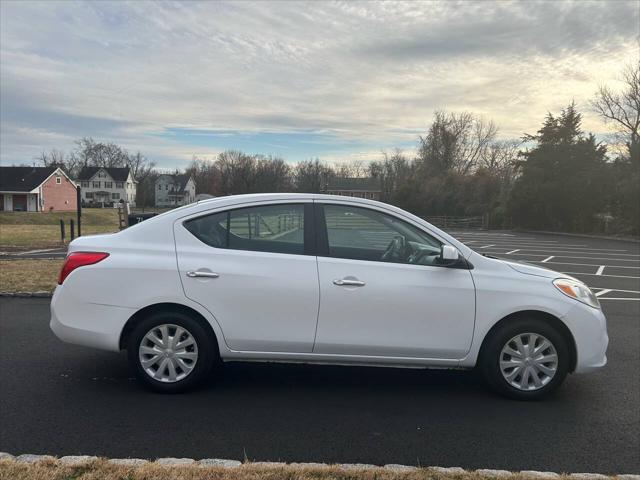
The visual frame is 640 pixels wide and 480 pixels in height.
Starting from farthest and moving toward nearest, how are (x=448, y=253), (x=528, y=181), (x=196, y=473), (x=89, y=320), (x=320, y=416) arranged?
1. (x=528, y=181)
2. (x=89, y=320)
3. (x=448, y=253)
4. (x=320, y=416)
5. (x=196, y=473)

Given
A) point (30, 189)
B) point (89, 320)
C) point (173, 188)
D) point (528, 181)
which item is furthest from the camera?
point (173, 188)

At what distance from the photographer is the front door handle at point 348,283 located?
423cm

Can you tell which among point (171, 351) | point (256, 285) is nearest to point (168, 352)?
point (171, 351)

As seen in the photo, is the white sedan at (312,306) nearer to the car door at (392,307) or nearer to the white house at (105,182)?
the car door at (392,307)

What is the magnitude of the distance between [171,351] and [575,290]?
3522 millimetres

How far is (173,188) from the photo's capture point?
322 ft

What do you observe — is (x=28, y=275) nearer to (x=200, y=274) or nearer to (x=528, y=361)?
(x=200, y=274)

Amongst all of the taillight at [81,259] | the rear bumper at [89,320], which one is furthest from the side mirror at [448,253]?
the taillight at [81,259]

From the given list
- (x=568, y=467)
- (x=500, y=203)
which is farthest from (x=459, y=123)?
(x=568, y=467)

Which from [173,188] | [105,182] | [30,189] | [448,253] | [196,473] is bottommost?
[196,473]

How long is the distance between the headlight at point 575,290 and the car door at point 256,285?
2130mm

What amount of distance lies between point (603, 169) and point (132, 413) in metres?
35.3

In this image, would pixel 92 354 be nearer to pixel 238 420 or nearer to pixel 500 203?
pixel 238 420

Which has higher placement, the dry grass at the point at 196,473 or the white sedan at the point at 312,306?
the white sedan at the point at 312,306
